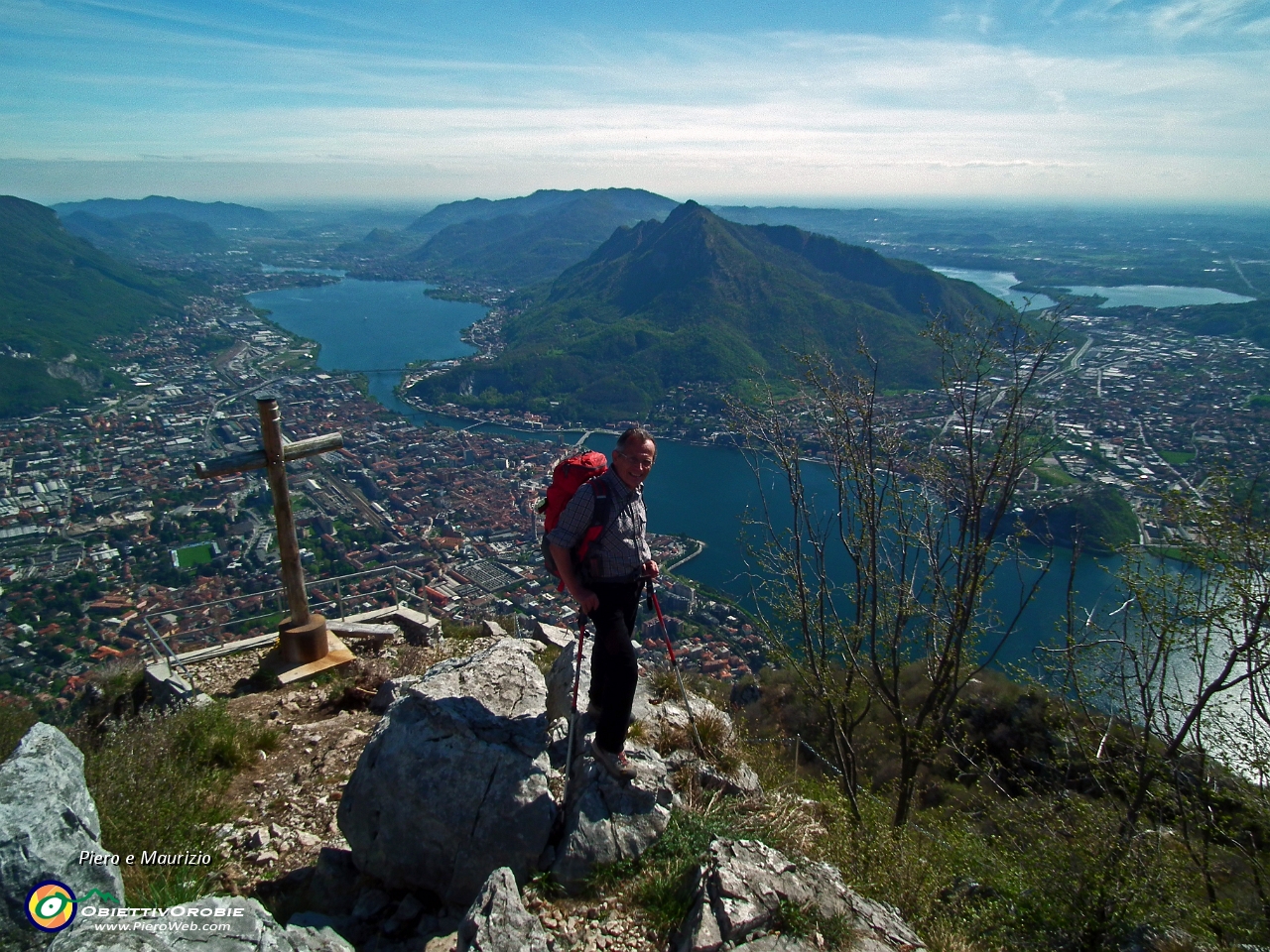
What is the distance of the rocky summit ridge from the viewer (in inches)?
114

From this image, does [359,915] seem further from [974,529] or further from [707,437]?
[707,437]

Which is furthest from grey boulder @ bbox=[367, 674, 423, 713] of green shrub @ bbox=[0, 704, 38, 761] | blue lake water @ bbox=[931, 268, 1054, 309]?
blue lake water @ bbox=[931, 268, 1054, 309]

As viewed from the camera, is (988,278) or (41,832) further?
(988,278)

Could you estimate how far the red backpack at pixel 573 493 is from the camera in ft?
12.9

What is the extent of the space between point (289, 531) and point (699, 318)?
60098mm

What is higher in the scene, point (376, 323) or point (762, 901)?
point (376, 323)

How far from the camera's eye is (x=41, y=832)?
8.96ft

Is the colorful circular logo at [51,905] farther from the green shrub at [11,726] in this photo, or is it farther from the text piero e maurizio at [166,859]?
the green shrub at [11,726]

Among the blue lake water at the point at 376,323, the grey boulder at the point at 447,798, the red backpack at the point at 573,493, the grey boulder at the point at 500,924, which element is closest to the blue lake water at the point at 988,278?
the blue lake water at the point at 376,323

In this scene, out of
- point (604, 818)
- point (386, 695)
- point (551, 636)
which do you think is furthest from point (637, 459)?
point (551, 636)

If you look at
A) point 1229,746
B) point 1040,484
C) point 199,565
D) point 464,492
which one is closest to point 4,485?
point 199,565

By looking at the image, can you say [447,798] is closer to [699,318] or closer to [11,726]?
[11,726]

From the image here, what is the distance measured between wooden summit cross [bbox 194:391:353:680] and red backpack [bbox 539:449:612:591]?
3.82m

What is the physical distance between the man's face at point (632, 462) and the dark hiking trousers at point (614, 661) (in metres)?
0.66
